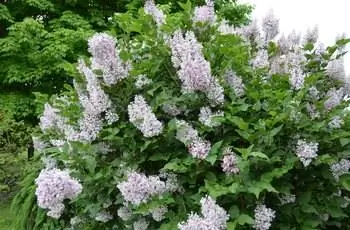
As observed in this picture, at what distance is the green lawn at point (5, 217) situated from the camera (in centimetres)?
1033

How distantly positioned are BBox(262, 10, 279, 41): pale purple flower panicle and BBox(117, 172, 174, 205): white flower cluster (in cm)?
230

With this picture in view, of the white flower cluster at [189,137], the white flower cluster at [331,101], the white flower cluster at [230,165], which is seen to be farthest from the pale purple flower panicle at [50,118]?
the white flower cluster at [331,101]

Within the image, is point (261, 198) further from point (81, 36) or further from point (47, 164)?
point (81, 36)

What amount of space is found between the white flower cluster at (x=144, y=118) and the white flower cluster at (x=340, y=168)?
3.83ft

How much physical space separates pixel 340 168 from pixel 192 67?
48.1 inches

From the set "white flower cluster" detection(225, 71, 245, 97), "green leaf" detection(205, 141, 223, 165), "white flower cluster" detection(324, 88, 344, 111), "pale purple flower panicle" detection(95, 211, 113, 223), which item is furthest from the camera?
"white flower cluster" detection(324, 88, 344, 111)

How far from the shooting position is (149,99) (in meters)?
4.11

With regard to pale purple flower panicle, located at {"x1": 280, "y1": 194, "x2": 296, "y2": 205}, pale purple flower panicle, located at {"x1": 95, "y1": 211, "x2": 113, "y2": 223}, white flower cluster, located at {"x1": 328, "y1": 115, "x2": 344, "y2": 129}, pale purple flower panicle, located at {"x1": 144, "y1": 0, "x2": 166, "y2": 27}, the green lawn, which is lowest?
the green lawn

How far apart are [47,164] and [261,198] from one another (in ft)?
6.25

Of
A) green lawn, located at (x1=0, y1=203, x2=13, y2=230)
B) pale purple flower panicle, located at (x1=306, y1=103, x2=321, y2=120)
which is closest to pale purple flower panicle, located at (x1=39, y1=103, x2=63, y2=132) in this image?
pale purple flower panicle, located at (x1=306, y1=103, x2=321, y2=120)

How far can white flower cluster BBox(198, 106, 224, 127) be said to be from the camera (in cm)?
385

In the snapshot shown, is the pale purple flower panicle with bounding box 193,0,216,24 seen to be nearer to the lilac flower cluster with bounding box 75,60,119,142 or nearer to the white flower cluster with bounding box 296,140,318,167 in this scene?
the lilac flower cluster with bounding box 75,60,119,142

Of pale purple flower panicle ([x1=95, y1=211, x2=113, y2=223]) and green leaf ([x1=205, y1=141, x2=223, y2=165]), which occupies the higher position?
green leaf ([x1=205, y1=141, x2=223, y2=165])

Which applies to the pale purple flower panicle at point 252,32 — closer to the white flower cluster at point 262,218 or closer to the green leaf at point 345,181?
the green leaf at point 345,181
